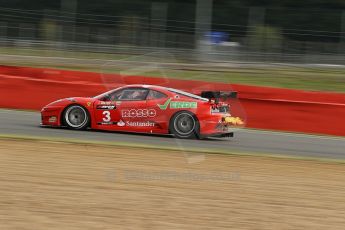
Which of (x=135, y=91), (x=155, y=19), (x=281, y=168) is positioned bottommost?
(x=281, y=168)

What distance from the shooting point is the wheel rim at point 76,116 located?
11062 mm

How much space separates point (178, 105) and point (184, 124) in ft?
1.18

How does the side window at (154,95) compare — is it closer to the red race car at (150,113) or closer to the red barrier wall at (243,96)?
the red race car at (150,113)

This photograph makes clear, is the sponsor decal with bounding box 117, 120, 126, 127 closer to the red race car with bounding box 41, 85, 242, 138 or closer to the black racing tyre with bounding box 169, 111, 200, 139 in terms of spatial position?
the red race car with bounding box 41, 85, 242, 138

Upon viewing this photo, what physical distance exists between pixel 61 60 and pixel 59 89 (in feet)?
29.3

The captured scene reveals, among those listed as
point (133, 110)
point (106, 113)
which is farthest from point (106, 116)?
point (133, 110)

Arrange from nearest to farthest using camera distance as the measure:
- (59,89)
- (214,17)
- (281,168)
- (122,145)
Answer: (281,168) < (122,145) < (59,89) < (214,17)

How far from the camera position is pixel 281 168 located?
822cm

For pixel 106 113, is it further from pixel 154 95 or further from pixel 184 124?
pixel 184 124

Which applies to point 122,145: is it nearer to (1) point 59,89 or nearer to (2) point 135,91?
(2) point 135,91

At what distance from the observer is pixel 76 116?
1111cm

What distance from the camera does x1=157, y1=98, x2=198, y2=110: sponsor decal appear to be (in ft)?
34.4

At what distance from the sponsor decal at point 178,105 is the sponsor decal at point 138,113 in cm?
19

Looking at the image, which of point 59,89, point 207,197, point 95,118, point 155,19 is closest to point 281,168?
point 207,197
